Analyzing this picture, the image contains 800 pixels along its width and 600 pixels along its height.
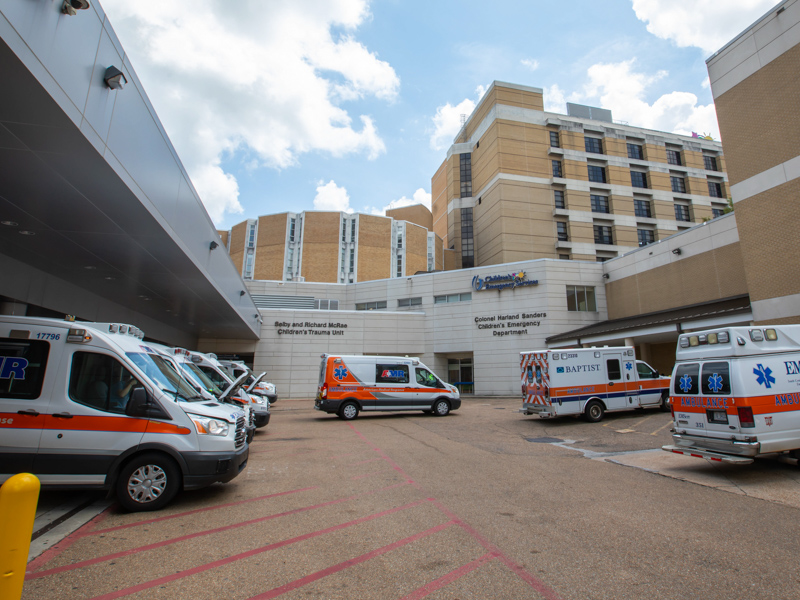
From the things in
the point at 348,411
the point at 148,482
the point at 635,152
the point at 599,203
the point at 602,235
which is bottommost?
the point at 148,482

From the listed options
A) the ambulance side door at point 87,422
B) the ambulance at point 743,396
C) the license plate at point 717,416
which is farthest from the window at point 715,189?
the ambulance side door at point 87,422

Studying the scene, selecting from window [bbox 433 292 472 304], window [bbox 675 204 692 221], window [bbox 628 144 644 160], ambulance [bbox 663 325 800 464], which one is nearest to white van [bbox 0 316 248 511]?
ambulance [bbox 663 325 800 464]

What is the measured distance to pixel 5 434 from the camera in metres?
5.20

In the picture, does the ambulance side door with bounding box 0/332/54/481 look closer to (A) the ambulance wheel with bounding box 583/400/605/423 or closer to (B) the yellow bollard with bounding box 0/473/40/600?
(B) the yellow bollard with bounding box 0/473/40/600

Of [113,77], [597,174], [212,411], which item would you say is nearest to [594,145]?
[597,174]

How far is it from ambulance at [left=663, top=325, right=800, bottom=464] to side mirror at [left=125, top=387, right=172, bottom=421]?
8619mm

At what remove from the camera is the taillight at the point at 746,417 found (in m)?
6.90

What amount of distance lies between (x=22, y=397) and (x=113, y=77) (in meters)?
4.13

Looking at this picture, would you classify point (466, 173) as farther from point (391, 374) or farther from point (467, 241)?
point (391, 374)

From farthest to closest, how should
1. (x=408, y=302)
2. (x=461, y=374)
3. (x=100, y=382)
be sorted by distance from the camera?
1. (x=408, y=302)
2. (x=461, y=374)
3. (x=100, y=382)

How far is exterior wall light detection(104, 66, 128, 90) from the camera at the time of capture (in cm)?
534

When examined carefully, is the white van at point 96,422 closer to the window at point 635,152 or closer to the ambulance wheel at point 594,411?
the ambulance wheel at point 594,411

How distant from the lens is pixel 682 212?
4988 centimetres

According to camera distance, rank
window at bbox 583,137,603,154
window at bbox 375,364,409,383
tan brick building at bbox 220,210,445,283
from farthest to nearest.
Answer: tan brick building at bbox 220,210,445,283 → window at bbox 583,137,603,154 → window at bbox 375,364,409,383
